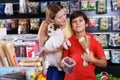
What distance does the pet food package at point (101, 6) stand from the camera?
17.6ft

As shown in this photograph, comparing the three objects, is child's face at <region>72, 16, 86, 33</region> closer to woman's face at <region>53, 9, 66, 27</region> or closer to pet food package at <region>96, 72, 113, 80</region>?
woman's face at <region>53, 9, 66, 27</region>

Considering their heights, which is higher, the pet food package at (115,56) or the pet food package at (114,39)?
the pet food package at (114,39)

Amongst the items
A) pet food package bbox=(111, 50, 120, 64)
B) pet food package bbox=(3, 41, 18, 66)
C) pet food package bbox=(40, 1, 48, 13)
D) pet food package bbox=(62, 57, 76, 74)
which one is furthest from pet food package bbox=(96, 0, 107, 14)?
pet food package bbox=(3, 41, 18, 66)

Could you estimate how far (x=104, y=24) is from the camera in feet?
17.6

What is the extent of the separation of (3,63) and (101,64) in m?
1.10

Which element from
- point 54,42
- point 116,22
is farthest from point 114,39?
point 54,42

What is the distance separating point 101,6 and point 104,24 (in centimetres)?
36

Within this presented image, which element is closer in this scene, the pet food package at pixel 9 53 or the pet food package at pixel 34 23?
the pet food package at pixel 9 53

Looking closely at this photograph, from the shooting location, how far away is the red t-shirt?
2662 mm

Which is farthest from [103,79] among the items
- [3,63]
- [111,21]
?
[3,63]

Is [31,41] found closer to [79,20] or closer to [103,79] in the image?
[79,20]

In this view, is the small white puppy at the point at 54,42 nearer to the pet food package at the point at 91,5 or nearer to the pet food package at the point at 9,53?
the pet food package at the point at 9,53

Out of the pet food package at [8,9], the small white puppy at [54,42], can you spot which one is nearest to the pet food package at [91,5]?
the pet food package at [8,9]

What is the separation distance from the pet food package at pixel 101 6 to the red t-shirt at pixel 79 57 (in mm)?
2732
